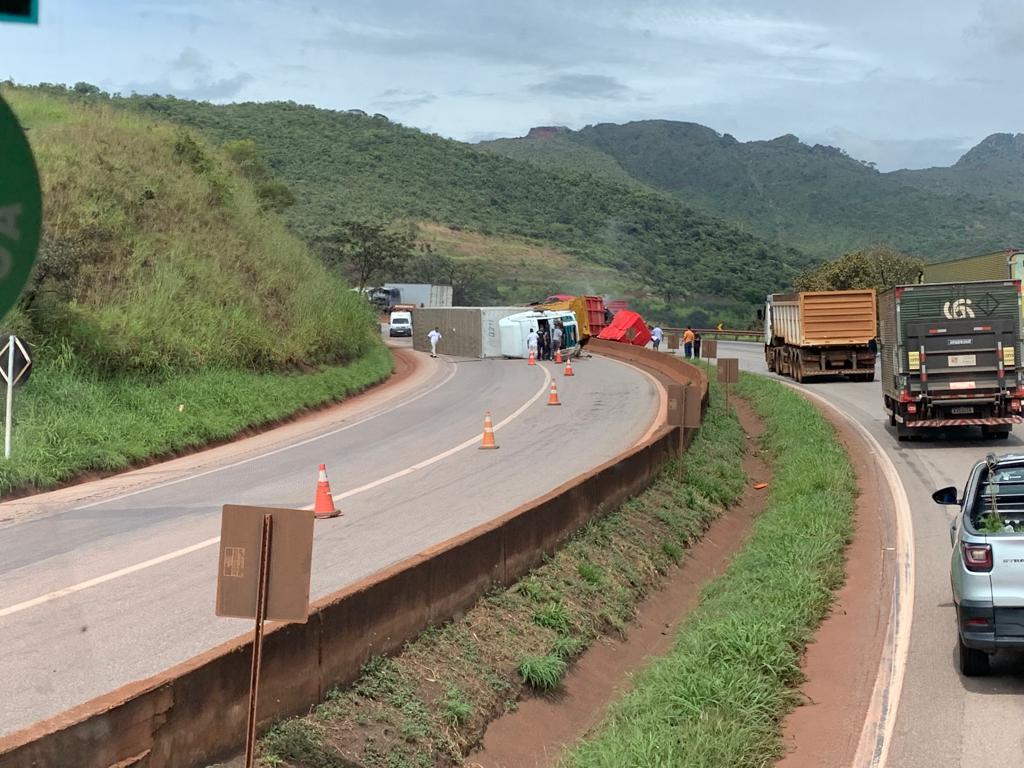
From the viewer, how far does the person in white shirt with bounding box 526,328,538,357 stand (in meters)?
49.5

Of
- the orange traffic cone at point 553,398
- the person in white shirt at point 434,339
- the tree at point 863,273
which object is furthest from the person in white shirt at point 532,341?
the tree at point 863,273

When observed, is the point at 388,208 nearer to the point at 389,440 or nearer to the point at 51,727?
the point at 389,440

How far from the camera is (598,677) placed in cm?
1124

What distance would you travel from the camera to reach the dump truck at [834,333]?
37938mm

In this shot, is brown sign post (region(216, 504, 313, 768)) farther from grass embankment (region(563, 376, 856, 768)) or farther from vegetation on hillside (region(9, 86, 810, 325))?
vegetation on hillside (region(9, 86, 810, 325))

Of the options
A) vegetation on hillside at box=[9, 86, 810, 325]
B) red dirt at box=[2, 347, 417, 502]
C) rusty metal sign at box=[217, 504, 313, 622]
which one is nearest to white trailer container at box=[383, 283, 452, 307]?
vegetation on hillside at box=[9, 86, 810, 325]

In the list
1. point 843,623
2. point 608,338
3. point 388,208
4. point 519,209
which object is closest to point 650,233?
point 519,209

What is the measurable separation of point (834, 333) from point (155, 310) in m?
21.7

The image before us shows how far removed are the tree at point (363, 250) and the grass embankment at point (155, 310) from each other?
30.1m

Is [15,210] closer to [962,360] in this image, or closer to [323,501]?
[323,501]

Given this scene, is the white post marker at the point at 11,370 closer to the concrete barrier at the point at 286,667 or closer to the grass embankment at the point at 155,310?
the grass embankment at the point at 155,310

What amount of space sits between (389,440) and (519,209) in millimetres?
115289

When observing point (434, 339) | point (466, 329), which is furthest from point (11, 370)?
point (434, 339)

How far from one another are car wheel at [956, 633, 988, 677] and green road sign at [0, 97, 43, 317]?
8231mm
